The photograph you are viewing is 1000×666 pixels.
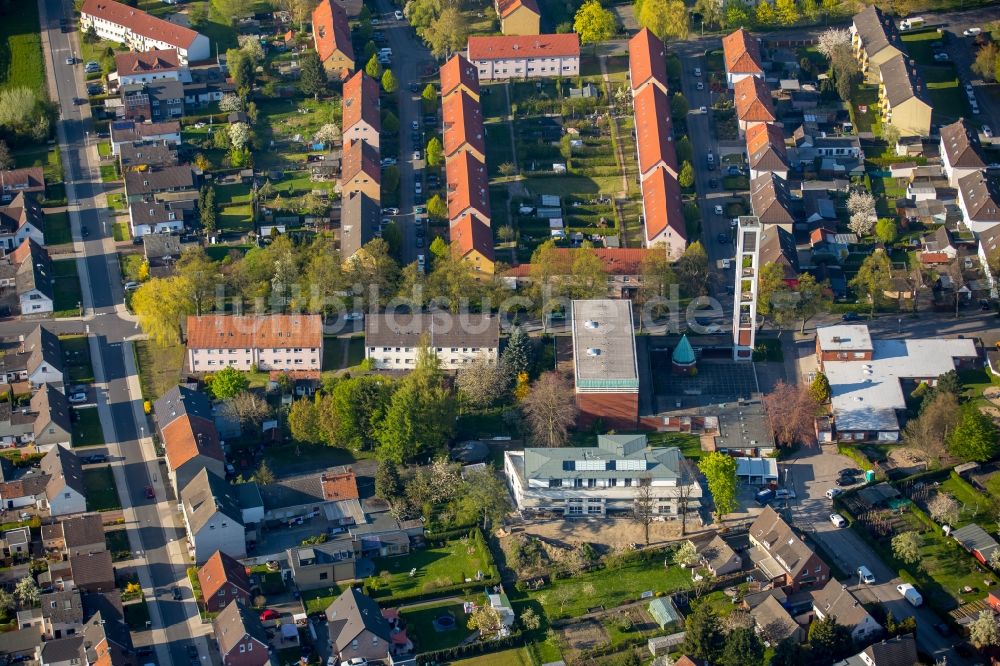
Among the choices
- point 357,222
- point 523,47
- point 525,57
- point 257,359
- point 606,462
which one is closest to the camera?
point 606,462

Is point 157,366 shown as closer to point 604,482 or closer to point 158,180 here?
point 158,180

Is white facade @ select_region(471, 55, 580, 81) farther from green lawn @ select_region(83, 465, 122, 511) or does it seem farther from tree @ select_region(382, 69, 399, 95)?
green lawn @ select_region(83, 465, 122, 511)

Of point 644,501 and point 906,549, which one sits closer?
point 906,549

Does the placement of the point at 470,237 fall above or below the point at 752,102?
below

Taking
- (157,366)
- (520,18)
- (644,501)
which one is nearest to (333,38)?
(520,18)

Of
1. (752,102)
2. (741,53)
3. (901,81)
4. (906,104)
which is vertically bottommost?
(906,104)

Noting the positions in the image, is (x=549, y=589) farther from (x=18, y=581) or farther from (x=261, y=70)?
(x=261, y=70)

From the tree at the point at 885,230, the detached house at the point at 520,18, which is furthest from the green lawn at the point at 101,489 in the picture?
the detached house at the point at 520,18
